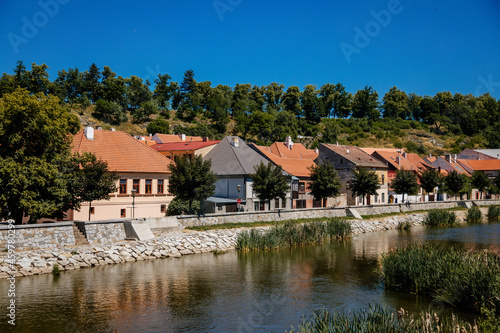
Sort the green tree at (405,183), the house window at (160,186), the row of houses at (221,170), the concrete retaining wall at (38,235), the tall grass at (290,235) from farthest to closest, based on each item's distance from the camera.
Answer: the green tree at (405,183) < the house window at (160,186) < the row of houses at (221,170) < the tall grass at (290,235) < the concrete retaining wall at (38,235)

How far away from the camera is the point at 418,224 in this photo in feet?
179

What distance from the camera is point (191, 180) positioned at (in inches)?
1442

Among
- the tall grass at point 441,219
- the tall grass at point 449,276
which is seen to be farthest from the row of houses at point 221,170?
the tall grass at point 449,276

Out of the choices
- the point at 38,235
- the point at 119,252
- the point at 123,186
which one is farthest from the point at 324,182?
the point at 38,235

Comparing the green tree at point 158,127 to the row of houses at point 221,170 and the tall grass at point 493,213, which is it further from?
the tall grass at point 493,213

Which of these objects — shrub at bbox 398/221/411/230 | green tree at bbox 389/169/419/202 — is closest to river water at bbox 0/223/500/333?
shrub at bbox 398/221/411/230

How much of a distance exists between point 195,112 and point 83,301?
109 m

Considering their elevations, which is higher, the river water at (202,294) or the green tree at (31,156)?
the green tree at (31,156)

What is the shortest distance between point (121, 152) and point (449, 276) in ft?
106

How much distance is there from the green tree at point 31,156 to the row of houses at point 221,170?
897cm

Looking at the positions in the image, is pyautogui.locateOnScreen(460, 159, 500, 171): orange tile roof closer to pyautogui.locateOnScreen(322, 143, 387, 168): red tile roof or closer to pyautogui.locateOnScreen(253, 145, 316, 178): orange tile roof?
pyautogui.locateOnScreen(322, 143, 387, 168): red tile roof

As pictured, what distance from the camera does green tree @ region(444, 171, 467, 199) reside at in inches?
2987

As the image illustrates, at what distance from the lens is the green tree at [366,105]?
485 ft

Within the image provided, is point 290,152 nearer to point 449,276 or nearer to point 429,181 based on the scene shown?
point 429,181
